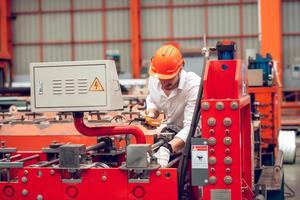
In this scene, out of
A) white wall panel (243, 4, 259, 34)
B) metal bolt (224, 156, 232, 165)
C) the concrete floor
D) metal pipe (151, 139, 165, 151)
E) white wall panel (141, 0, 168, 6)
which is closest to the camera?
metal bolt (224, 156, 232, 165)

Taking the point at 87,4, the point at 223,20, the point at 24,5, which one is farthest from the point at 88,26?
the point at 223,20

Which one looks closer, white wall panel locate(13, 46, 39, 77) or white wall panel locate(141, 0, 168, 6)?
white wall panel locate(141, 0, 168, 6)

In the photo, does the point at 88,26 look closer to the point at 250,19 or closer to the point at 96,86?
the point at 250,19

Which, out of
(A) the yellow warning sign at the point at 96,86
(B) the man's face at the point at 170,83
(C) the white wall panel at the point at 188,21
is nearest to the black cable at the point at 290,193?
(B) the man's face at the point at 170,83

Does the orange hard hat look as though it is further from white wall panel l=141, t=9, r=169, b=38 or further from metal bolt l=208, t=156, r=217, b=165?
white wall panel l=141, t=9, r=169, b=38

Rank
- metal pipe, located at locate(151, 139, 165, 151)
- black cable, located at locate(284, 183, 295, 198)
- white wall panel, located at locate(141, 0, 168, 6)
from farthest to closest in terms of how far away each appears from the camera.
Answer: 1. white wall panel, located at locate(141, 0, 168, 6)
2. black cable, located at locate(284, 183, 295, 198)
3. metal pipe, located at locate(151, 139, 165, 151)

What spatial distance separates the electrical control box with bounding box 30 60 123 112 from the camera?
306 centimetres

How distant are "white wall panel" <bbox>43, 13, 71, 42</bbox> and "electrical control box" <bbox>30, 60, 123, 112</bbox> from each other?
13728mm

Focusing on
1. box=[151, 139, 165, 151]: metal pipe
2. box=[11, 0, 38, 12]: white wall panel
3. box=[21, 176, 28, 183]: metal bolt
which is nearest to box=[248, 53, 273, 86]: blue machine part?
box=[151, 139, 165, 151]: metal pipe

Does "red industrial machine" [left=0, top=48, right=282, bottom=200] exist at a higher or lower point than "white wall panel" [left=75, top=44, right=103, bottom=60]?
lower

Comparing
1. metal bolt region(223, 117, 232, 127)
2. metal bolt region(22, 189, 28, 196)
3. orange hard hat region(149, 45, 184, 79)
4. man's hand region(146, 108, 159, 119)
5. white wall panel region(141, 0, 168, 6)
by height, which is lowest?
metal bolt region(22, 189, 28, 196)

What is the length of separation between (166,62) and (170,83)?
259 mm

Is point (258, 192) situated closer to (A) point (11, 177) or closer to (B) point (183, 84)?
(B) point (183, 84)

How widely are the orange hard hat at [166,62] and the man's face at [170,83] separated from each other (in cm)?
9
